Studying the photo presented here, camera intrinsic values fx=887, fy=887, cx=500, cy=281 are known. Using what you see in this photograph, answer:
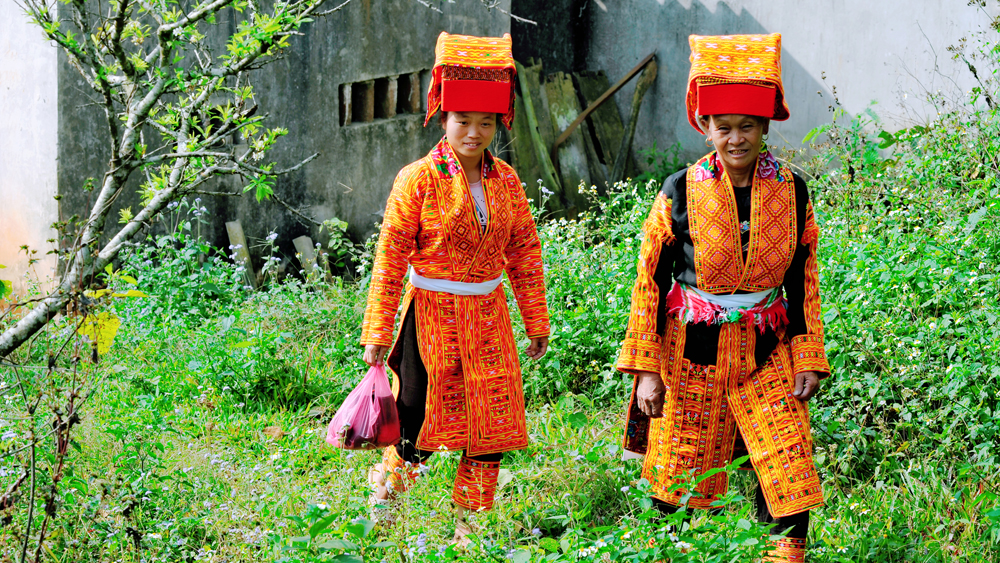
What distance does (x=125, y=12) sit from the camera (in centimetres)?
316

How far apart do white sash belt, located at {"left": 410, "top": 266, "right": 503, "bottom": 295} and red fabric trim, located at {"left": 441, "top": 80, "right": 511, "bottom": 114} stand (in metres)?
0.60

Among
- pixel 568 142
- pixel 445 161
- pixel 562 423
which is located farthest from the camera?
pixel 568 142

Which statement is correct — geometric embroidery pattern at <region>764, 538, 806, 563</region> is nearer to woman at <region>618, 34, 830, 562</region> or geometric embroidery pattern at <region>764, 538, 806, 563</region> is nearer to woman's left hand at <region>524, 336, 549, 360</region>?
woman at <region>618, 34, 830, 562</region>

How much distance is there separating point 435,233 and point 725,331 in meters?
1.03

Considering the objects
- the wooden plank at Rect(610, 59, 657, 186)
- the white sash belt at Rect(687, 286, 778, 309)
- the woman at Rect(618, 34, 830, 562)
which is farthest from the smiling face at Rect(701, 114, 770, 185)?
the wooden plank at Rect(610, 59, 657, 186)

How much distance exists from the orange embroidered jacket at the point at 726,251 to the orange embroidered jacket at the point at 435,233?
1.86 feet

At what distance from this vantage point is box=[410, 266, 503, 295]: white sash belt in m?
3.13

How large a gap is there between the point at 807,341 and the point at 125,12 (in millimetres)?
2599

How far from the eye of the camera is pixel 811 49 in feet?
26.6

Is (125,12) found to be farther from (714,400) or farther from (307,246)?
(307,246)

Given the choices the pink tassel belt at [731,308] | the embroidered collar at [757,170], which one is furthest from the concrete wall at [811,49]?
the pink tassel belt at [731,308]

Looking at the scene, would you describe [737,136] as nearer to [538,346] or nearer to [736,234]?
[736,234]

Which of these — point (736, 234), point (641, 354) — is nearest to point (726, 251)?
point (736, 234)

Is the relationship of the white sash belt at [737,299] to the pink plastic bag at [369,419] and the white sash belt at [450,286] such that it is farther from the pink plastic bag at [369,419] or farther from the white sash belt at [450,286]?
the pink plastic bag at [369,419]
